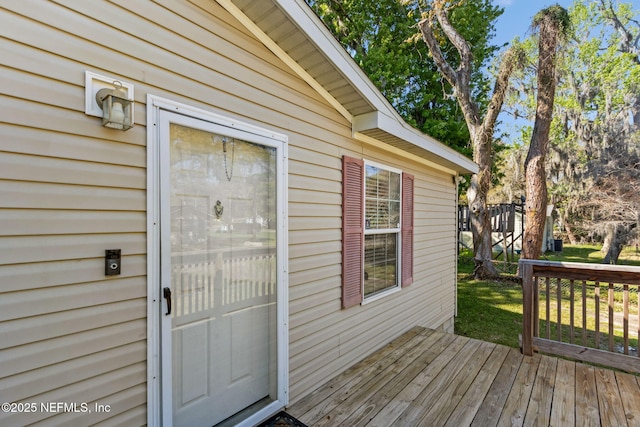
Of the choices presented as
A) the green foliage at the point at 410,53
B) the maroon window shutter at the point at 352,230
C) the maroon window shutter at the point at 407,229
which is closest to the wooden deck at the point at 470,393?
the maroon window shutter at the point at 352,230

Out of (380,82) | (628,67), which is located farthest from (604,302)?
(628,67)

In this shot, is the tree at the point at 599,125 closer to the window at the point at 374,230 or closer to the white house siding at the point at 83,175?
the window at the point at 374,230

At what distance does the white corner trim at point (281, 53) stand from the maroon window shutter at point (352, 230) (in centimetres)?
52

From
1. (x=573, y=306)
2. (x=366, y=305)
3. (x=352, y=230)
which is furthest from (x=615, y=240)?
(x=352, y=230)

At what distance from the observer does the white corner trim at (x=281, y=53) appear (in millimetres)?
2193

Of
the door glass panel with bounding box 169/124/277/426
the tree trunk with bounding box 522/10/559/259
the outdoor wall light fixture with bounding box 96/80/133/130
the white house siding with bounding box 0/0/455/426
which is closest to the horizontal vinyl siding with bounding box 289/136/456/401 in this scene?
the door glass panel with bounding box 169/124/277/426

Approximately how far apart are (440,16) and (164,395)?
1069cm

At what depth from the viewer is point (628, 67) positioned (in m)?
14.4

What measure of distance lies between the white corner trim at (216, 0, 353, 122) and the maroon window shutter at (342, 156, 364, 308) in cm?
52

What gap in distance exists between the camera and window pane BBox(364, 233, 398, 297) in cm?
366

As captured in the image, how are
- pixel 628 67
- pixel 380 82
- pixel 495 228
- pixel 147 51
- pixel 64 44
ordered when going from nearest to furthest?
pixel 64 44
pixel 147 51
pixel 380 82
pixel 495 228
pixel 628 67

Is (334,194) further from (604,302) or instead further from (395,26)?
(395,26)

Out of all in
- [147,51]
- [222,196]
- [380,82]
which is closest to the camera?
[147,51]

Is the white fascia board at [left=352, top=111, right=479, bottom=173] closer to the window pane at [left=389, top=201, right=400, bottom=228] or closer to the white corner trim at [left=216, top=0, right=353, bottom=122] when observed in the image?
the white corner trim at [left=216, top=0, right=353, bottom=122]
